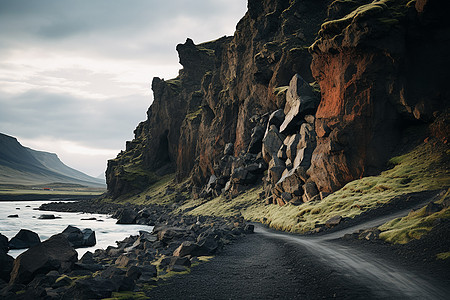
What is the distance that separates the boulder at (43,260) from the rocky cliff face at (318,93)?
1447 inches

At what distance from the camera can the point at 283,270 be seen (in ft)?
52.3

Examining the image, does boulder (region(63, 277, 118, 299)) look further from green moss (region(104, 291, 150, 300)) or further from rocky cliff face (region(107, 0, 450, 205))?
rocky cliff face (region(107, 0, 450, 205))

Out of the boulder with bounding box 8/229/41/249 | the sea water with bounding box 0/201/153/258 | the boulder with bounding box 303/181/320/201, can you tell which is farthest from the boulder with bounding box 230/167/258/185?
the boulder with bounding box 8/229/41/249

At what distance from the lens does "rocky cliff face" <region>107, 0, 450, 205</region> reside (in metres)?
41.3

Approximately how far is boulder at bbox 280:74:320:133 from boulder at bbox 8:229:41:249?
4801 cm

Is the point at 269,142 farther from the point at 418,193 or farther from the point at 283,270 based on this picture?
the point at 283,270

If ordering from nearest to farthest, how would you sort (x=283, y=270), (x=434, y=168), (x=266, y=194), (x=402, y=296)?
(x=402, y=296)
(x=283, y=270)
(x=434, y=168)
(x=266, y=194)

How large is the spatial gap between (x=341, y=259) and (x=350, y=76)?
35617mm

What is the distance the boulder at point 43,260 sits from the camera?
1438 cm

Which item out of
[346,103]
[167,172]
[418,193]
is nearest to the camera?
[418,193]

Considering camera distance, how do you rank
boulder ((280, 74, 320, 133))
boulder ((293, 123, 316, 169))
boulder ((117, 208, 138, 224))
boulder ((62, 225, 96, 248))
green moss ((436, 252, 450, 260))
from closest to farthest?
1. green moss ((436, 252, 450, 260))
2. boulder ((62, 225, 96, 248))
3. boulder ((293, 123, 316, 169))
4. boulder ((280, 74, 320, 133))
5. boulder ((117, 208, 138, 224))

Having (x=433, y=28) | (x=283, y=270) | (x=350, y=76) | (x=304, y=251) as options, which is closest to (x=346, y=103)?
(x=350, y=76)

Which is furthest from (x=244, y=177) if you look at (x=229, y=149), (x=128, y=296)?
(x=128, y=296)

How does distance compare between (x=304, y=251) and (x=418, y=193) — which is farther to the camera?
(x=418, y=193)
